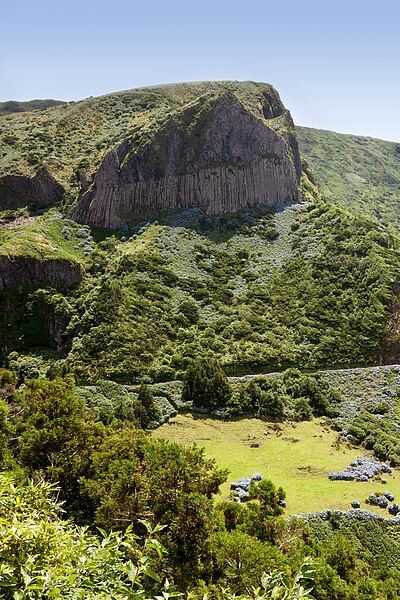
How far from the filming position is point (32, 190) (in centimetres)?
9350

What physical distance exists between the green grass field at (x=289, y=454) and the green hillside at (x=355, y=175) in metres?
101

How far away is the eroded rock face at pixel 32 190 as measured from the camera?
92250 mm

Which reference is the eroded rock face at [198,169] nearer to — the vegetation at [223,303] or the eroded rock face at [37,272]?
the vegetation at [223,303]

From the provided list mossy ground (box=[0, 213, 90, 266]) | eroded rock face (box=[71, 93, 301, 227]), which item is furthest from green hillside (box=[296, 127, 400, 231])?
mossy ground (box=[0, 213, 90, 266])

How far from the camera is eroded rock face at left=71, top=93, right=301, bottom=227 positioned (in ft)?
298

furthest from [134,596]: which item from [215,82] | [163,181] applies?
[215,82]

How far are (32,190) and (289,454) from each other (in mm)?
76527

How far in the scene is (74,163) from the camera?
103 m

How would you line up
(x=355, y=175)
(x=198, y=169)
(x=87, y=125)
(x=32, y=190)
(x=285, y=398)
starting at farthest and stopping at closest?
(x=355, y=175) → (x=87, y=125) → (x=198, y=169) → (x=32, y=190) → (x=285, y=398)

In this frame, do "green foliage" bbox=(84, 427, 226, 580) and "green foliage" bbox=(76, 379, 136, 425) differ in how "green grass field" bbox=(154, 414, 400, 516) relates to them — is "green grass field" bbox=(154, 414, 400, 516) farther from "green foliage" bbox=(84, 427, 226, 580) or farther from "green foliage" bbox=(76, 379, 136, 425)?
"green foliage" bbox=(84, 427, 226, 580)

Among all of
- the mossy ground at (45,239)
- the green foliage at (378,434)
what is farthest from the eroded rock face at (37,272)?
the green foliage at (378,434)

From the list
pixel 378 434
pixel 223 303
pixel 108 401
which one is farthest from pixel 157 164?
pixel 378 434

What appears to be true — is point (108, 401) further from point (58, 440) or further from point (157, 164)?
point (157, 164)

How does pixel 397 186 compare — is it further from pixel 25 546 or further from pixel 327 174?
pixel 25 546
